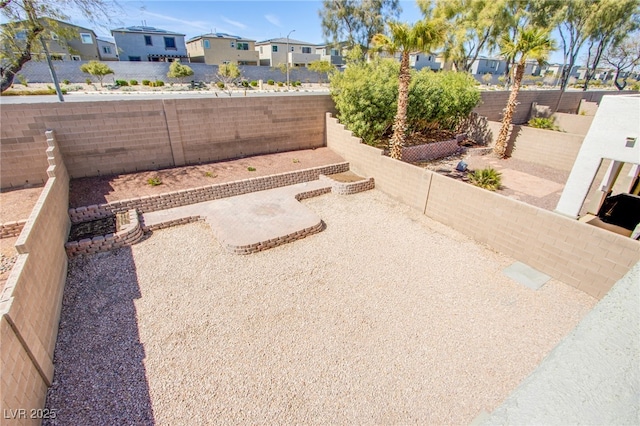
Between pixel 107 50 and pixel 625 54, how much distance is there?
245 feet

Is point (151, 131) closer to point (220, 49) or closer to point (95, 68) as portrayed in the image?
point (95, 68)

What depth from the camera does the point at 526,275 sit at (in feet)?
26.1

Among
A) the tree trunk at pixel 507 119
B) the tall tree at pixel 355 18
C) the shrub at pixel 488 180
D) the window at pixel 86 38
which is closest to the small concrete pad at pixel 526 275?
the shrub at pixel 488 180

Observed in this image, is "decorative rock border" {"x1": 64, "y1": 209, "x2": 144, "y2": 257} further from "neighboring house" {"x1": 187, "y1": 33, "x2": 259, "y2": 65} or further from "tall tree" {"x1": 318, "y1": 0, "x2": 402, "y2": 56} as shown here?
"neighboring house" {"x1": 187, "y1": 33, "x2": 259, "y2": 65}

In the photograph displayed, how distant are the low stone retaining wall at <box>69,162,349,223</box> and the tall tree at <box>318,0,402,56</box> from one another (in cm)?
3100

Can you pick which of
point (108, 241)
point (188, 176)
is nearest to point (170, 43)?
point (188, 176)

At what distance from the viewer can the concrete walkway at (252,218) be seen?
29.5 feet

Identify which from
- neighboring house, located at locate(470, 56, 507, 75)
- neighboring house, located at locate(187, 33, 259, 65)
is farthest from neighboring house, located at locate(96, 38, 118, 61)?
neighboring house, located at locate(470, 56, 507, 75)

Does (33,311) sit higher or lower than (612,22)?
lower

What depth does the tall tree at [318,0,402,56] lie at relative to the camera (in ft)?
121

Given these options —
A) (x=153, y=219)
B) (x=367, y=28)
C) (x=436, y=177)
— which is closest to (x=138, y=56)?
(x=367, y=28)

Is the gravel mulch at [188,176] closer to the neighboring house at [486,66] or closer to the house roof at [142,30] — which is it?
the house roof at [142,30]

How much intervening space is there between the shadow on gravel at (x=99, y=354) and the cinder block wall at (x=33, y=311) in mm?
208

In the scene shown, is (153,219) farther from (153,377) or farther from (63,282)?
(153,377)
